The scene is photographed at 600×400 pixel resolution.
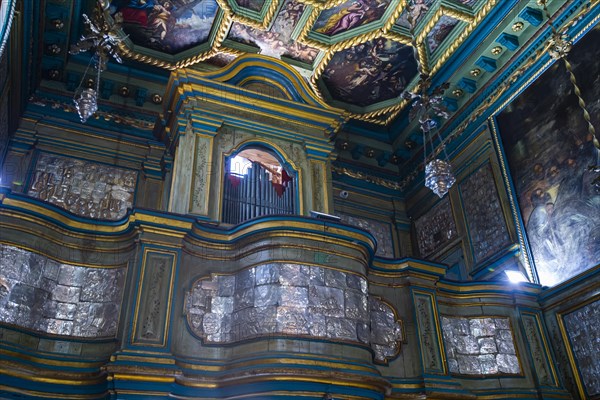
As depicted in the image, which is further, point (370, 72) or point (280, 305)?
point (370, 72)

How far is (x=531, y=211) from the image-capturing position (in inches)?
418

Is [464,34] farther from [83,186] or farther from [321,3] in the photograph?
[83,186]

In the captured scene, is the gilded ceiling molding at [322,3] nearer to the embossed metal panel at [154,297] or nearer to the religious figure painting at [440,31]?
the religious figure painting at [440,31]

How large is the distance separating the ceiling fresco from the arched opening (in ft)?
9.22

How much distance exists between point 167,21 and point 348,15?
3.83 metres

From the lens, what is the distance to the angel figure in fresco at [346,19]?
11578 mm

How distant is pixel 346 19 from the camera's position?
11.9m

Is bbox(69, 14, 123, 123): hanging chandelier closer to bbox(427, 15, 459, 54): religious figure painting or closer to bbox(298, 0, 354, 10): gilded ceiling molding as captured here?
bbox(298, 0, 354, 10): gilded ceiling molding

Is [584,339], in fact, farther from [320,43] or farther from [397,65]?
[320,43]

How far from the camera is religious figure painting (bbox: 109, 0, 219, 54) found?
A: 11344mm

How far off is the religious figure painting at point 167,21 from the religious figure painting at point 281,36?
2.19 ft

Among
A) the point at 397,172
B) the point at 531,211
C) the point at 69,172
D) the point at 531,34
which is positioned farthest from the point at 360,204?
the point at 69,172

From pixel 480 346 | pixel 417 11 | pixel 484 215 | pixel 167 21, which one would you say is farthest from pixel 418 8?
pixel 480 346

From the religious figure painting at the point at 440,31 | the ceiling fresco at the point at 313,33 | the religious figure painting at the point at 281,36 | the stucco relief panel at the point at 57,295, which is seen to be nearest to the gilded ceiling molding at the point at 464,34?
the ceiling fresco at the point at 313,33
